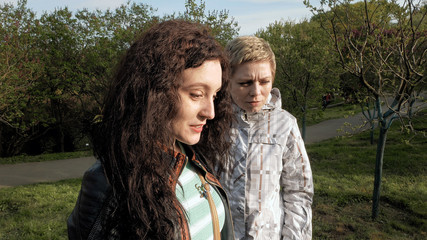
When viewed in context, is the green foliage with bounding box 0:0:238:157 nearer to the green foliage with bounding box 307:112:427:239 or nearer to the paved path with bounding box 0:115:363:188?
the paved path with bounding box 0:115:363:188

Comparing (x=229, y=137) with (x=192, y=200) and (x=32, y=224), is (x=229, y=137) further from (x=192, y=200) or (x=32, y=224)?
(x=32, y=224)

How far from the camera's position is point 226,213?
57.3 inches

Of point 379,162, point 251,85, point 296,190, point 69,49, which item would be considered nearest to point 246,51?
point 251,85

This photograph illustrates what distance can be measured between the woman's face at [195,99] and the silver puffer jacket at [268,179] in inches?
25.7

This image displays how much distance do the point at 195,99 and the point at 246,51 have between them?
74 cm

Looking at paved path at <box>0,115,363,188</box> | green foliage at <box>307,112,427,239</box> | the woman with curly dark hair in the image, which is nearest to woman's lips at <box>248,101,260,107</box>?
→ the woman with curly dark hair

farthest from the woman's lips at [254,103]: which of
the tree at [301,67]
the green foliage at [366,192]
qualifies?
the tree at [301,67]

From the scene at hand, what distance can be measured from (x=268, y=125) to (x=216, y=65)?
0.76 meters

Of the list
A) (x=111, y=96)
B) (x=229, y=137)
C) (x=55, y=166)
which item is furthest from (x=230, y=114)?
(x=55, y=166)

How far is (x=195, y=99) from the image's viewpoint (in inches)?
47.4

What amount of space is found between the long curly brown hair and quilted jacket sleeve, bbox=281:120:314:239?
2.87 ft

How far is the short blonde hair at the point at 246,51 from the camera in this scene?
1.83 m

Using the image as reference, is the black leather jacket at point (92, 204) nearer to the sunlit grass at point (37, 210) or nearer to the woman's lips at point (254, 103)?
the woman's lips at point (254, 103)

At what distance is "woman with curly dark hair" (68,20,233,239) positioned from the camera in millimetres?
1004
